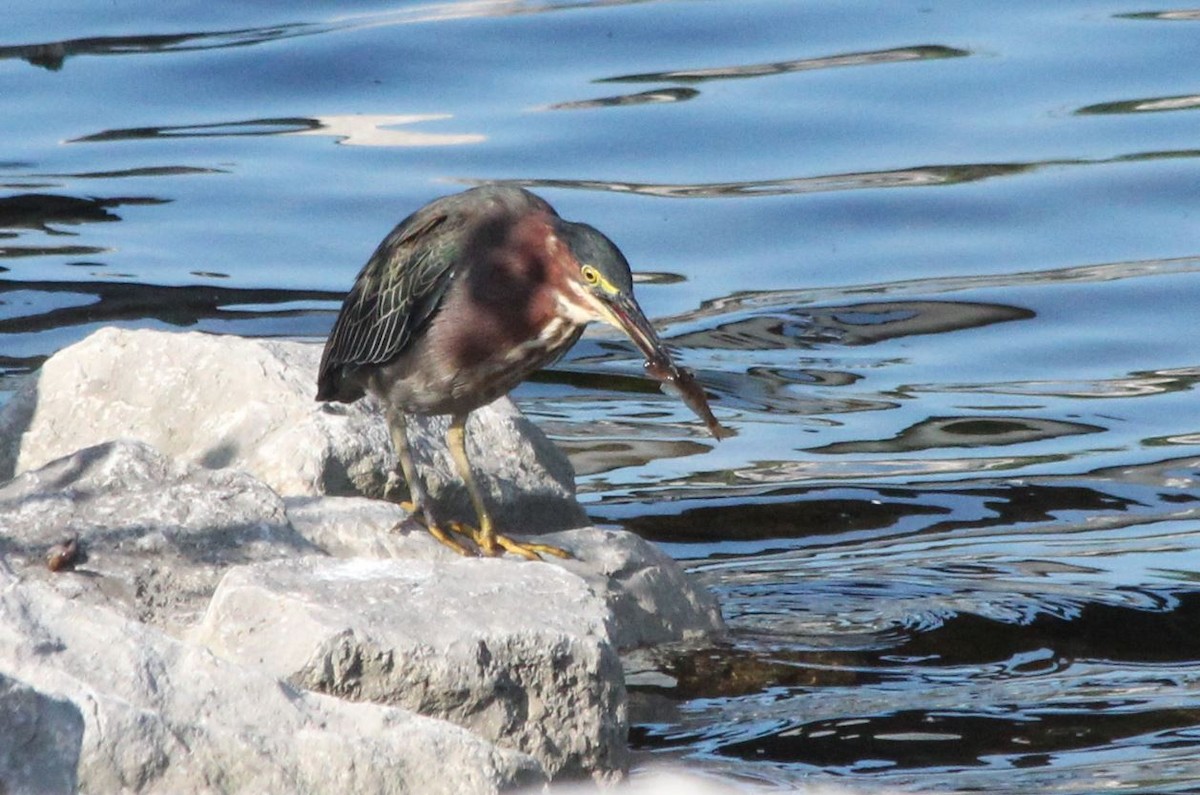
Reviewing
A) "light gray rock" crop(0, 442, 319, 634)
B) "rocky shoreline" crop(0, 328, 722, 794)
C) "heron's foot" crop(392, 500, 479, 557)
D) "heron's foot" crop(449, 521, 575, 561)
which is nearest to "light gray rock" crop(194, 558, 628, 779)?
"rocky shoreline" crop(0, 328, 722, 794)

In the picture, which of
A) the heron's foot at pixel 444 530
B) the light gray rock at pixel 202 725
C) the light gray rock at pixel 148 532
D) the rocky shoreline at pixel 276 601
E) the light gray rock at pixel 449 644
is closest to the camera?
the light gray rock at pixel 202 725

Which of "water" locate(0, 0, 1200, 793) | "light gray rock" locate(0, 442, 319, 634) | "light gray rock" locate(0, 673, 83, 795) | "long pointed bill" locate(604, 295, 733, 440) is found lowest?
"water" locate(0, 0, 1200, 793)

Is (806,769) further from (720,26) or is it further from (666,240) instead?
(720,26)

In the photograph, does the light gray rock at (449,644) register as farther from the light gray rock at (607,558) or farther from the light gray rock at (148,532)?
the light gray rock at (607,558)

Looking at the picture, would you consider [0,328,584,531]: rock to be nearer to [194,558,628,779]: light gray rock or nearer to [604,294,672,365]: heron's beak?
[604,294,672,365]: heron's beak

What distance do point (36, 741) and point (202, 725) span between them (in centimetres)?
33

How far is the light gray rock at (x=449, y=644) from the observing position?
419 centimetres

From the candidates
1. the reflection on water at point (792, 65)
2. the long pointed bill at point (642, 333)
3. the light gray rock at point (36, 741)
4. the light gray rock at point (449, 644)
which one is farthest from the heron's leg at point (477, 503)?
the reflection on water at point (792, 65)

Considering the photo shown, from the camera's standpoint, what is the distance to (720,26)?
47.7 ft

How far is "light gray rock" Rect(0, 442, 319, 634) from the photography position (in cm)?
485

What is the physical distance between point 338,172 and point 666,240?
2.24 metres

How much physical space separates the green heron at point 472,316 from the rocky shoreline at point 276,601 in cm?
17

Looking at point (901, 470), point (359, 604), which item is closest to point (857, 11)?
point (901, 470)

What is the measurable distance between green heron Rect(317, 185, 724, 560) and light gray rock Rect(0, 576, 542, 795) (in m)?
1.58
